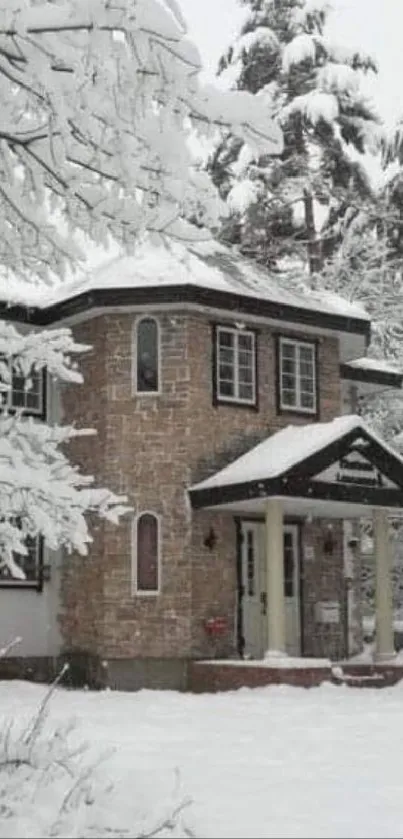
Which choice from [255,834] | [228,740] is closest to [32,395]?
[228,740]

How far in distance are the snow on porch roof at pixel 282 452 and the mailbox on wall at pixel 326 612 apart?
8.20 feet

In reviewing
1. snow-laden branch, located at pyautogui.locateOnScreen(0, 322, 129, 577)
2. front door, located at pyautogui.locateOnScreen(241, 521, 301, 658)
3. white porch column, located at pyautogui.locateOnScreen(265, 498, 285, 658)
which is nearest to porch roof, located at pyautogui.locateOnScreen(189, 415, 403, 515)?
white porch column, located at pyautogui.locateOnScreen(265, 498, 285, 658)

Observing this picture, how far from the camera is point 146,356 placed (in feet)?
55.0

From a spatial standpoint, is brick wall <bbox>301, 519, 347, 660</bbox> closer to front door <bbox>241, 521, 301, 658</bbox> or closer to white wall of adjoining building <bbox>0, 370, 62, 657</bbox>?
front door <bbox>241, 521, 301, 658</bbox>

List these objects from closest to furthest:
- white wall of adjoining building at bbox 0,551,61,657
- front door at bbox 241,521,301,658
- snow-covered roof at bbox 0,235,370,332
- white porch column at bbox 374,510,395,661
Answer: snow-covered roof at bbox 0,235,370,332 → white wall of adjoining building at bbox 0,551,61,657 → front door at bbox 241,521,301,658 → white porch column at bbox 374,510,395,661

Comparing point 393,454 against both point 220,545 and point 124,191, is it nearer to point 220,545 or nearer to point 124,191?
point 220,545

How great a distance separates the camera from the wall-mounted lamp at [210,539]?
16422 millimetres

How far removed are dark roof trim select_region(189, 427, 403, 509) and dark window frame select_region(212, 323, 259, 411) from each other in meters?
1.57

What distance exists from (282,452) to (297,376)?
205cm

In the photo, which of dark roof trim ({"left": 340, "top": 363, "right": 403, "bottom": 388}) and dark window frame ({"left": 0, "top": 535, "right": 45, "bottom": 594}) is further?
dark roof trim ({"left": 340, "top": 363, "right": 403, "bottom": 388})

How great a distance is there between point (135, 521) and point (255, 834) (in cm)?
1139

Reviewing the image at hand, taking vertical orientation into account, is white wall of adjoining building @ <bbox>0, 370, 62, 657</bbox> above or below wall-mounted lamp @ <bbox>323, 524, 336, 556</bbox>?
below

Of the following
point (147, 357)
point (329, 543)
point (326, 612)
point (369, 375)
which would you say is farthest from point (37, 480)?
point (369, 375)

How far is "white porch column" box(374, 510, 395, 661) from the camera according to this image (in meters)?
17.0
